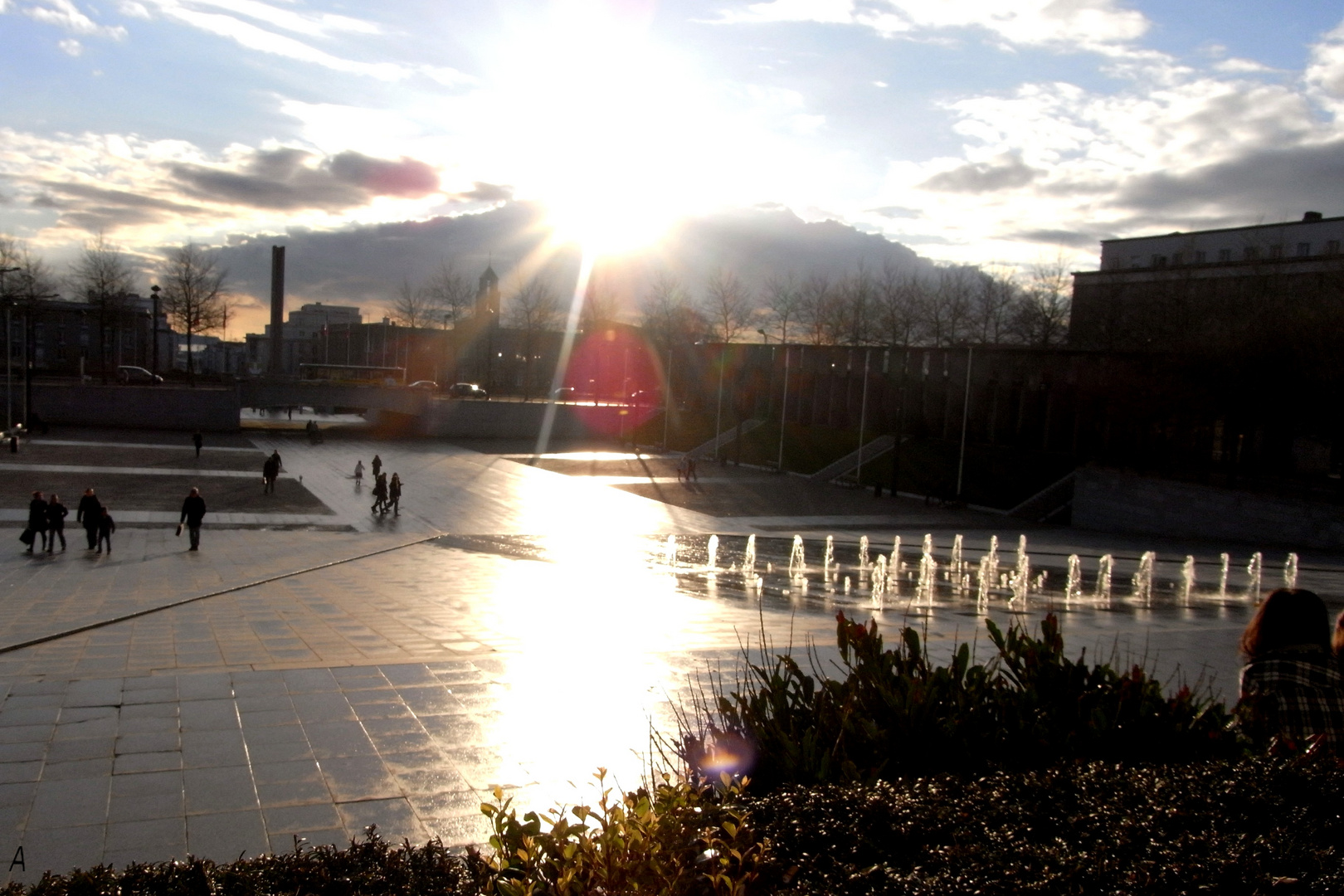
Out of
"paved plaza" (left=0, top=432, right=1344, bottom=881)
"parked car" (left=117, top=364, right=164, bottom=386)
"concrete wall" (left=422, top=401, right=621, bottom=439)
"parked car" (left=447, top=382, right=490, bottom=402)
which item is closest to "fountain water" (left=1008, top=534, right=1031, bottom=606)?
"paved plaza" (left=0, top=432, right=1344, bottom=881)

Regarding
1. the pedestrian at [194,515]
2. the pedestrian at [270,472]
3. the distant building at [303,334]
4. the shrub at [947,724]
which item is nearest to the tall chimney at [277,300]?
the distant building at [303,334]

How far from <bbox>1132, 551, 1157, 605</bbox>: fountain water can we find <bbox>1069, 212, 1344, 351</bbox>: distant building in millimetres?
15799

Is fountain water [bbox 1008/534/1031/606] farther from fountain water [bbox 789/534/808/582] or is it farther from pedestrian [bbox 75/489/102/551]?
pedestrian [bbox 75/489/102/551]

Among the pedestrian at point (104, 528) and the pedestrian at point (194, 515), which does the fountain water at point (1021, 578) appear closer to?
the pedestrian at point (194, 515)

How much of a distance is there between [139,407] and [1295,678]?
54.3 meters

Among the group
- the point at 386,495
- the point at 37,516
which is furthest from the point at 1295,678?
the point at 386,495

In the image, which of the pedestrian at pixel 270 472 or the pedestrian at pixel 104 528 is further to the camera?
the pedestrian at pixel 270 472

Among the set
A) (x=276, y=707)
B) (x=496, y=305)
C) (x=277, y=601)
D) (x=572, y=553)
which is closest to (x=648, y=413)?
(x=496, y=305)

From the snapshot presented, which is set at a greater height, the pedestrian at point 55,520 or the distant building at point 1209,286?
the distant building at point 1209,286

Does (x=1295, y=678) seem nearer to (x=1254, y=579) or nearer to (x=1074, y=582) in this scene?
(x=1074, y=582)

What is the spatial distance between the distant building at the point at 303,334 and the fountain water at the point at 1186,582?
83.6 m

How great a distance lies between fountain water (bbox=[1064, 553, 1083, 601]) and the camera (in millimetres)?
17009

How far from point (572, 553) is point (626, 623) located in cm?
859

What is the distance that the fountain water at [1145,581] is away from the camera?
54.5 ft
